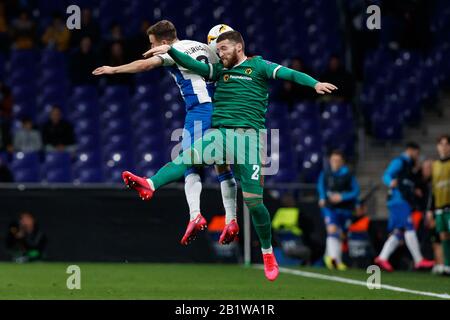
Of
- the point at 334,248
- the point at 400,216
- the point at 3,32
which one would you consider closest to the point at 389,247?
the point at 400,216

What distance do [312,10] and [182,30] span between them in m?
2.71

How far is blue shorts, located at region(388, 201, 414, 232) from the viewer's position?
58.5 ft

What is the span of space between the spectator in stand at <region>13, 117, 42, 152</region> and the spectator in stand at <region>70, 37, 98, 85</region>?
1780 millimetres

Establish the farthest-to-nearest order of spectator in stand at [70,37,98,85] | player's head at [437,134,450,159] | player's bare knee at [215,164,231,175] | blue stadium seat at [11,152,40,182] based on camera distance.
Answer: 1. spectator in stand at [70,37,98,85]
2. blue stadium seat at [11,152,40,182]
3. player's head at [437,134,450,159]
4. player's bare knee at [215,164,231,175]

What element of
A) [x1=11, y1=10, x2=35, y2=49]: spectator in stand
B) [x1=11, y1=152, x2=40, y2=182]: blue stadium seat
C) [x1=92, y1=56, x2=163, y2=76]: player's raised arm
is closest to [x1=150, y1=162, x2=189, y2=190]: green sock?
[x1=92, y1=56, x2=163, y2=76]: player's raised arm

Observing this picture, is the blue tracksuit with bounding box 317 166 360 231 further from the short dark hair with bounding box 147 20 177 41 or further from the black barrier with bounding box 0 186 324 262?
the short dark hair with bounding box 147 20 177 41

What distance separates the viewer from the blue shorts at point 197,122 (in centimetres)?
1130

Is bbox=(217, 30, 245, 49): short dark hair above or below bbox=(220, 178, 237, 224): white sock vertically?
above

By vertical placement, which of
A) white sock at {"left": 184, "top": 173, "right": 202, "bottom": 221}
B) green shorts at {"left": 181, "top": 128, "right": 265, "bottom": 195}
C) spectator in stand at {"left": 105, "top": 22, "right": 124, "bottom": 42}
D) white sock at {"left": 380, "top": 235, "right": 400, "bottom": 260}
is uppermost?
spectator in stand at {"left": 105, "top": 22, "right": 124, "bottom": 42}

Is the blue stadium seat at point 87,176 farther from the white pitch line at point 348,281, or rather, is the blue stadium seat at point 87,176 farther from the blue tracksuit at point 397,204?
the blue tracksuit at point 397,204

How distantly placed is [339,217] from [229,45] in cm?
789

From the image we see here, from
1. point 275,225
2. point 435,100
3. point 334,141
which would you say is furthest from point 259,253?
point 435,100

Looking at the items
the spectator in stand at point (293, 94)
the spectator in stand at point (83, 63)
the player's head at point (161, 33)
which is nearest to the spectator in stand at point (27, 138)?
the spectator in stand at point (83, 63)

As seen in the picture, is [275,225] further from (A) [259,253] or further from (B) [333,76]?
(B) [333,76]
